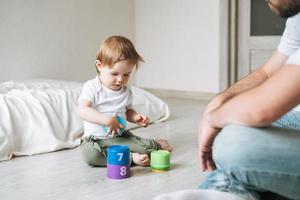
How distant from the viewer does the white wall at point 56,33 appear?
10.5 ft

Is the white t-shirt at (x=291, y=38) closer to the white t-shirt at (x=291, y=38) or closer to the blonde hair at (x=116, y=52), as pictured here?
the white t-shirt at (x=291, y=38)

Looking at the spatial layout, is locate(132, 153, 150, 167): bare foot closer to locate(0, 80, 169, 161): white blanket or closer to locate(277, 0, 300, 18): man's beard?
locate(0, 80, 169, 161): white blanket

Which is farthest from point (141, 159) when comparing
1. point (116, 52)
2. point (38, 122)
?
point (38, 122)

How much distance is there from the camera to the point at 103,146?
5.92 feet

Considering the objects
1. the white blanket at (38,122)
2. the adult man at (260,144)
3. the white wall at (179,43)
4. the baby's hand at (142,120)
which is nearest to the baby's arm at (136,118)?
the baby's hand at (142,120)

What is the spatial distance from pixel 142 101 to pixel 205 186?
5.93 feet

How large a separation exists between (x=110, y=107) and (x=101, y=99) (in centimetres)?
6

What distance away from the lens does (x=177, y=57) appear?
3.92 meters

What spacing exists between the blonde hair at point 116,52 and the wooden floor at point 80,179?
1.47ft

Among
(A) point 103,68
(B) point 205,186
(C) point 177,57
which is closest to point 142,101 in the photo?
(A) point 103,68

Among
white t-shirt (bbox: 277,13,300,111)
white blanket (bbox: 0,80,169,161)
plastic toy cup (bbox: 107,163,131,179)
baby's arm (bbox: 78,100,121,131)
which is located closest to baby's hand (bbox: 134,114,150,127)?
baby's arm (bbox: 78,100,121,131)

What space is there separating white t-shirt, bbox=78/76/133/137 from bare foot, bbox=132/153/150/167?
173 mm

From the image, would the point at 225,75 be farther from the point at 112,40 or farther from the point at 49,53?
the point at 112,40

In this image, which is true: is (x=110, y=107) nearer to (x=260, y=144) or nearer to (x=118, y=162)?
(x=118, y=162)
